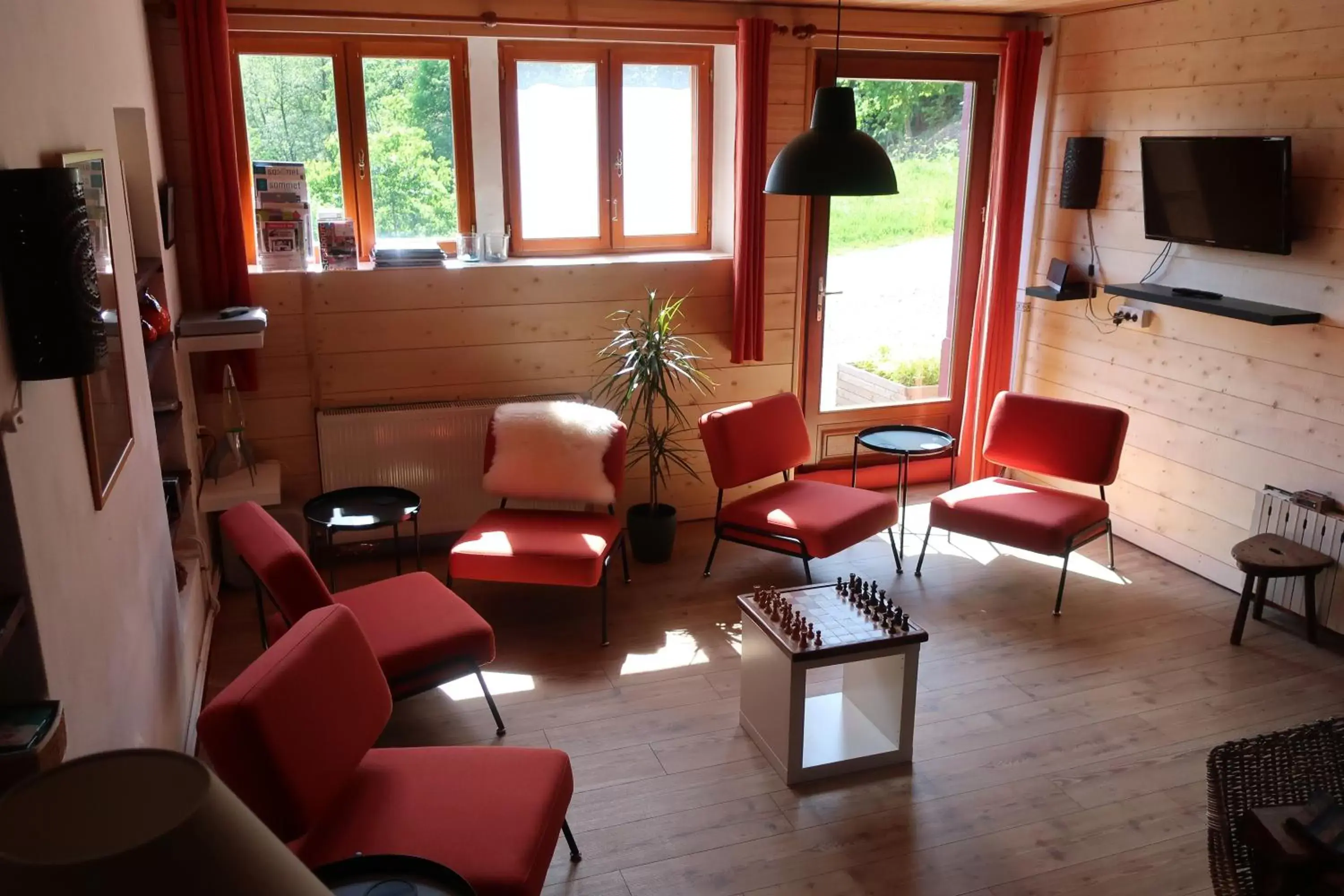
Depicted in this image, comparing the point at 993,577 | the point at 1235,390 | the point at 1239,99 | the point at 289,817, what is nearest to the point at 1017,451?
the point at 993,577

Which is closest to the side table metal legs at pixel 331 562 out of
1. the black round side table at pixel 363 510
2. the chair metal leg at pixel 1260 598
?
the black round side table at pixel 363 510

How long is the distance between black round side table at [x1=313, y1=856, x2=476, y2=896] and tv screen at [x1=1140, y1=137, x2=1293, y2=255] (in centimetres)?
396

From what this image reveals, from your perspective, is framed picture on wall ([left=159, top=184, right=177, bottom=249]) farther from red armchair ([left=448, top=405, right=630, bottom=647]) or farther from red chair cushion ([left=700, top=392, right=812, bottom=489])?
red chair cushion ([left=700, top=392, right=812, bottom=489])

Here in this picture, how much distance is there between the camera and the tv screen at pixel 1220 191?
13.3 feet

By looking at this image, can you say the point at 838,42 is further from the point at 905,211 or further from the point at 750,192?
the point at 905,211

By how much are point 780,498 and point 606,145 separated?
1.94 m

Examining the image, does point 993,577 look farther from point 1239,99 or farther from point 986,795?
point 1239,99

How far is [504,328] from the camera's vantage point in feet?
16.1

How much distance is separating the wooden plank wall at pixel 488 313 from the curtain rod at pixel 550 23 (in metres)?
0.03

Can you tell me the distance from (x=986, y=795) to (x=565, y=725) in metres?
1.41

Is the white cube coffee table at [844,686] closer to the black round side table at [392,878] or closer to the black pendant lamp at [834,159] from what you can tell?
the black pendant lamp at [834,159]

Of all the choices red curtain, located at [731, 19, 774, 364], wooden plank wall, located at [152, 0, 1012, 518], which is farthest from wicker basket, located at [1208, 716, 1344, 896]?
wooden plank wall, located at [152, 0, 1012, 518]

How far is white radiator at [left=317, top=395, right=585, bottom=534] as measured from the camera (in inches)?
185

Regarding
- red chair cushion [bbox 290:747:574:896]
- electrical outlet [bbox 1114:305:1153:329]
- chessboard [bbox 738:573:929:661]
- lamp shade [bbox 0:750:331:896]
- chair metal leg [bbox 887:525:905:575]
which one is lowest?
chair metal leg [bbox 887:525:905:575]
